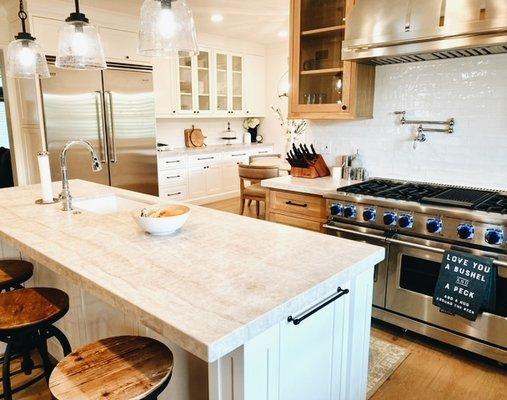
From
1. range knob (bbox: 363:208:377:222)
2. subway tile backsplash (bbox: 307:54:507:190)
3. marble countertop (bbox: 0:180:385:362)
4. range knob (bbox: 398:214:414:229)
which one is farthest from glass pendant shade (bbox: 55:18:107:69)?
subway tile backsplash (bbox: 307:54:507:190)

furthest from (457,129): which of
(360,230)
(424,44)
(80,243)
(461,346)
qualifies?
(80,243)

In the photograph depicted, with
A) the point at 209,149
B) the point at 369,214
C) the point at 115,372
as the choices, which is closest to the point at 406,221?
the point at 369,214

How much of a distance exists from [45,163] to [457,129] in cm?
262

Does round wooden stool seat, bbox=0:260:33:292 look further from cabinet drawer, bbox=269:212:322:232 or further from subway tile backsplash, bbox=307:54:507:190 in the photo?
subway tile backsplash, bbox=307:54:507:190

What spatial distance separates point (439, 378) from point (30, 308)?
207cm

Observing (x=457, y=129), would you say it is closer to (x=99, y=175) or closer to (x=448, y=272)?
(x=448, y=272)

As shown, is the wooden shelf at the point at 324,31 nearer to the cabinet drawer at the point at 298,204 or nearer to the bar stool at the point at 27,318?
the cabinet drawer at the point at 298,204

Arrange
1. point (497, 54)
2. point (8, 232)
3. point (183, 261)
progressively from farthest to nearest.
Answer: point (497, 54) → point (8, 232) → point (183, 261)

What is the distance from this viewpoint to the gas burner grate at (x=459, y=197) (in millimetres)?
2246

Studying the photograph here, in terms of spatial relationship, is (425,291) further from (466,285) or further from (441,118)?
(441,118)

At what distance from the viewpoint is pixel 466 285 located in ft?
7.05

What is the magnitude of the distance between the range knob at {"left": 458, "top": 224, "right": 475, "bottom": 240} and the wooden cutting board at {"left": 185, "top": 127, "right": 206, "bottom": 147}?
15.9 ft

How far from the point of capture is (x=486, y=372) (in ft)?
7.32

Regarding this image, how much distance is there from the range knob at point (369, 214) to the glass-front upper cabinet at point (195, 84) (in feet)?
13.5
